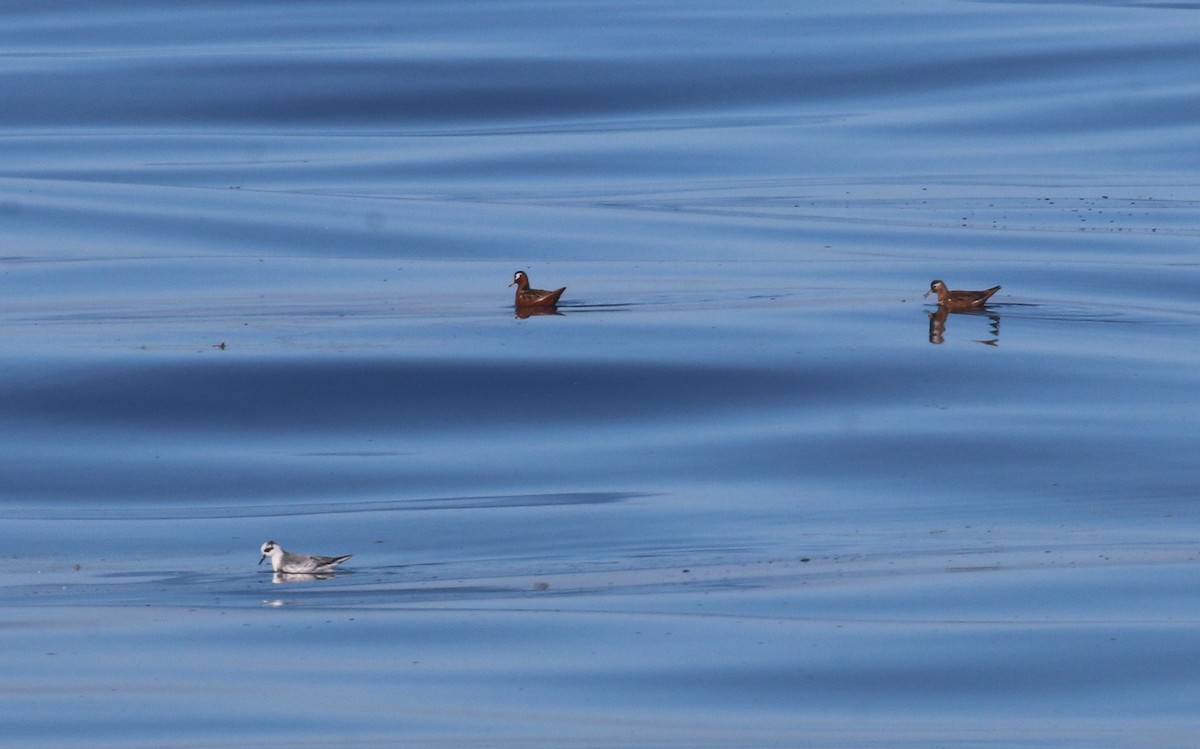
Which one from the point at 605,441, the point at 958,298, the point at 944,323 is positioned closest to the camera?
the point at 605,441

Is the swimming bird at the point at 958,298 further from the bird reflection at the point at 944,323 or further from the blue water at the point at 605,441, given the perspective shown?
the blue water at the point at 605,441

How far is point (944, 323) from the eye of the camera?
20.2 metres

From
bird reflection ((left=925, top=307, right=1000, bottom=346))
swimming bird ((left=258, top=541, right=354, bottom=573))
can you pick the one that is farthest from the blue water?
swimming bird ((left=258, top=541, right=354, bottom=573))

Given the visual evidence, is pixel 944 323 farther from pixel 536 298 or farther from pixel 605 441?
pixel 605 441

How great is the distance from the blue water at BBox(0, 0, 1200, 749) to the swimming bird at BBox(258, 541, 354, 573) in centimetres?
20

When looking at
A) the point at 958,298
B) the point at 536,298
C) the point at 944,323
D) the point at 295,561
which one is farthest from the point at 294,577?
the point at 958,298

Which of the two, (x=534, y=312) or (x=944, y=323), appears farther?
(x=534, y=312)

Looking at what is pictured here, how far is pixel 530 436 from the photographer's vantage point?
56.0ft

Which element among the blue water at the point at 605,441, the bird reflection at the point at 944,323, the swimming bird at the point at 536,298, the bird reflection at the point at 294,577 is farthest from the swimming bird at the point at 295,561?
the bird reflection at the point at 944,323

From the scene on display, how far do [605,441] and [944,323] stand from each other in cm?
496

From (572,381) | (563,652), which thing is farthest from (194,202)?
(563,652)

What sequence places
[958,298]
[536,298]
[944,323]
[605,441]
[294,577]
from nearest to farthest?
[294,577] → [605,441] → [944,323] → [958,298] → [536,298]

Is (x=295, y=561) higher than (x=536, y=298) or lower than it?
lower

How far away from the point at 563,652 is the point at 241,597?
2.51m
